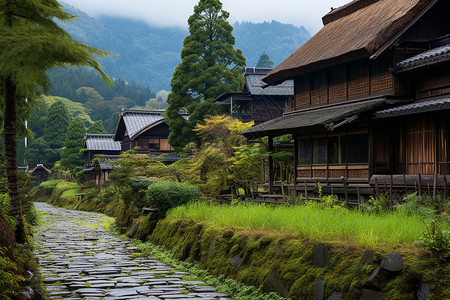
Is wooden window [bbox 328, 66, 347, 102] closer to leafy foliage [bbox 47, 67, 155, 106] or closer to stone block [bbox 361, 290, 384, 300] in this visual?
stone block [bbox 361, 290, 384, 300]

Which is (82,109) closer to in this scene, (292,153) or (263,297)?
(292,153)

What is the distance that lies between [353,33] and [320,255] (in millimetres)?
15024

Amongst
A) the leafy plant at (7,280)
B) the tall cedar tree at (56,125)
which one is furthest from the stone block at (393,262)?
the tall cedar tree at (56,125)

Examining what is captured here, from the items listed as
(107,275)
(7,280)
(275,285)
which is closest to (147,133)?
(107,275)

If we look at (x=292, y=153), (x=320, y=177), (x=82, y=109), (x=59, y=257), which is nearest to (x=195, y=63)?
(x=292, y=153)

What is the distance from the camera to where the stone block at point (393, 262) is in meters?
6.71

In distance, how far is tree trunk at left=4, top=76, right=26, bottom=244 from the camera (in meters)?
13.3

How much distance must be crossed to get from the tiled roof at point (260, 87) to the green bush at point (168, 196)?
2089 centimetres

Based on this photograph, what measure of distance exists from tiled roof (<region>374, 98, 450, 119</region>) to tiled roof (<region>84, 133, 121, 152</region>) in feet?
172

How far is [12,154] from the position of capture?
13.6 m

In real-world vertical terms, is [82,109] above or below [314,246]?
above

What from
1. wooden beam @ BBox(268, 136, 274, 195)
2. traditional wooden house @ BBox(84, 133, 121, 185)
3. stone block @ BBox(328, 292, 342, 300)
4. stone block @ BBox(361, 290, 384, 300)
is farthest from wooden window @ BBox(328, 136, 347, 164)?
traditional wooden house @ BBox(84, 133, 121, 185)

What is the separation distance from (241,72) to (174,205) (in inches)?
942

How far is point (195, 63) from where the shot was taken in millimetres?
37344
